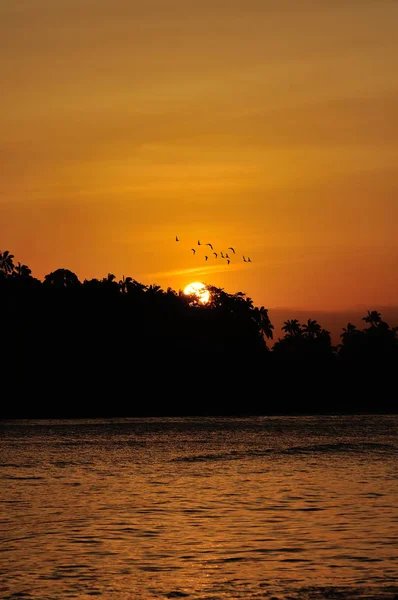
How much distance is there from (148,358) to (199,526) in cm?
12848

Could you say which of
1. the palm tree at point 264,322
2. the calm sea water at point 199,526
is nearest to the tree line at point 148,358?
the palm tree at point 264,322

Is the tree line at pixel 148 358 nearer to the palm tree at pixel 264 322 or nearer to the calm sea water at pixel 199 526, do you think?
the palm tree at pixel 264 322

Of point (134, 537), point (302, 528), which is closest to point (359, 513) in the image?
point (302, 528)

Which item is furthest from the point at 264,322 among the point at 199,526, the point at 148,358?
the point at 199,526

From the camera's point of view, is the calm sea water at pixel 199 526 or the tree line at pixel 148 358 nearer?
the calm sea water at pixel 199 526

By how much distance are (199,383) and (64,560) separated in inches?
5539

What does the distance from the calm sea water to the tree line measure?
82375mm

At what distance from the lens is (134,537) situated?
104 ft

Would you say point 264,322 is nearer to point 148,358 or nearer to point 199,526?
point 148,358

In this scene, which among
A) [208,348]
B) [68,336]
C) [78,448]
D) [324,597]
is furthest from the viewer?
[208,348]

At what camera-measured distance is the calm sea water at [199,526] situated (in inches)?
949

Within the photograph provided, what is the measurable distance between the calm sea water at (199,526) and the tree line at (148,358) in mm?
82375

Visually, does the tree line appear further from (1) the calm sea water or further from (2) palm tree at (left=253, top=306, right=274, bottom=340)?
(1) the calm sea water

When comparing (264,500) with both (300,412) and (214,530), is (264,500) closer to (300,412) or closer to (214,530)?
(214,530)
